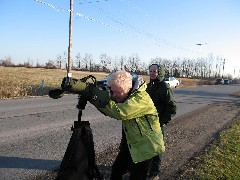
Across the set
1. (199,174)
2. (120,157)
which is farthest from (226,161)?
(120,157)

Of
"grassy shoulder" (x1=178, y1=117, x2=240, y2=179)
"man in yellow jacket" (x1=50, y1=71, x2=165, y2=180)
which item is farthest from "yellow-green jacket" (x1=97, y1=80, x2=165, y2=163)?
"grassy shoulder" (x1=178, y1=117, x2=240, y2=179)

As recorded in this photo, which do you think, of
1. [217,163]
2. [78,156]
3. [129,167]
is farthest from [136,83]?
[217,163]

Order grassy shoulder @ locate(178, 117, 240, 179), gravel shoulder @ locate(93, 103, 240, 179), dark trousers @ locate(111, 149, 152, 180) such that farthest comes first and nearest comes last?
gravel shoulder @ locate(93, 103, 240, 179) < grassy shoulder @ locate(178, 117, 240, 179) < dark trousers @ locate(111, 149, 152, 180)

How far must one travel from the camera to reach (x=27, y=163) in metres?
5.95

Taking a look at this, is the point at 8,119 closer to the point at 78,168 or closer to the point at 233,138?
the point at 233,138

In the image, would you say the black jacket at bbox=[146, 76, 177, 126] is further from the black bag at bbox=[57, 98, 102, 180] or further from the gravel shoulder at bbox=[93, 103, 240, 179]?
the black bag at bbox=[57, 98, 102, 180]

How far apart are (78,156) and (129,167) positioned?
1.03m

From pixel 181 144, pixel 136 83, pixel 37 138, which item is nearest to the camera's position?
pixel 136 83

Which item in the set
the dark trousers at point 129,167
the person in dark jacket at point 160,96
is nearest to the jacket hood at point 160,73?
the person in dark jacket at point 160,96

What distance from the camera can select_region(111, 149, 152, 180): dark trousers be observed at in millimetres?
3523

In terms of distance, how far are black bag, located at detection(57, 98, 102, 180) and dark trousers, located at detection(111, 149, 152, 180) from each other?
2.23 feet

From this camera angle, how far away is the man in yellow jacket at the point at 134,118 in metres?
3.09

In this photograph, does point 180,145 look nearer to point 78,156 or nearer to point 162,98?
point 162,98

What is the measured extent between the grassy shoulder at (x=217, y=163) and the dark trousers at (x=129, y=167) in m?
2.03
